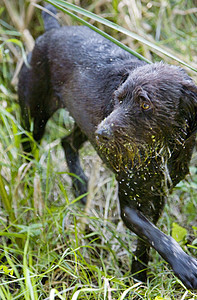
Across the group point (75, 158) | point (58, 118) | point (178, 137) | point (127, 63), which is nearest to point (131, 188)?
point (178, 137)

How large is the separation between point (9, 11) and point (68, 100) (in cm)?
227

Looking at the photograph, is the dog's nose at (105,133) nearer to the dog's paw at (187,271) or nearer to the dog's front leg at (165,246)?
the dog's front leg at (165,246)

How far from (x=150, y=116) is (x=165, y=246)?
28.2 inches

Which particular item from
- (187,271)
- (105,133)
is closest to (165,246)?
(187,271)

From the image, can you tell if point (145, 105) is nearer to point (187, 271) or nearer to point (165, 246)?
point (165, 246)

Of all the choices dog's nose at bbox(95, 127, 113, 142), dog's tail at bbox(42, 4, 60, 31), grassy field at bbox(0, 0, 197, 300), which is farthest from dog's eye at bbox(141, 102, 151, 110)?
dog's tail at bbox(42, 4, 60, 31)

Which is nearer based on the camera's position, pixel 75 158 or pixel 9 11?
pixel 75 158

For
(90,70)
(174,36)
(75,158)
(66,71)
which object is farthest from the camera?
(174,36)

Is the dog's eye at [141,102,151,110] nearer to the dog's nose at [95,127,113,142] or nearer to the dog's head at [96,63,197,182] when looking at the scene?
the dog's head at [96,63,197,182]

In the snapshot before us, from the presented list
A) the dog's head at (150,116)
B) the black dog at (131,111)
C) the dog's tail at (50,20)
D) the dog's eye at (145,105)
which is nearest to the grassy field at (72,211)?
the black dog at (131,111)

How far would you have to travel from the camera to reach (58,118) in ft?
16.3

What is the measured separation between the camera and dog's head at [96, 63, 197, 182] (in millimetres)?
2449

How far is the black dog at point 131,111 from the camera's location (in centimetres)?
247

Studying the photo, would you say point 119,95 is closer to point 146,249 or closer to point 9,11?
point 146,249
